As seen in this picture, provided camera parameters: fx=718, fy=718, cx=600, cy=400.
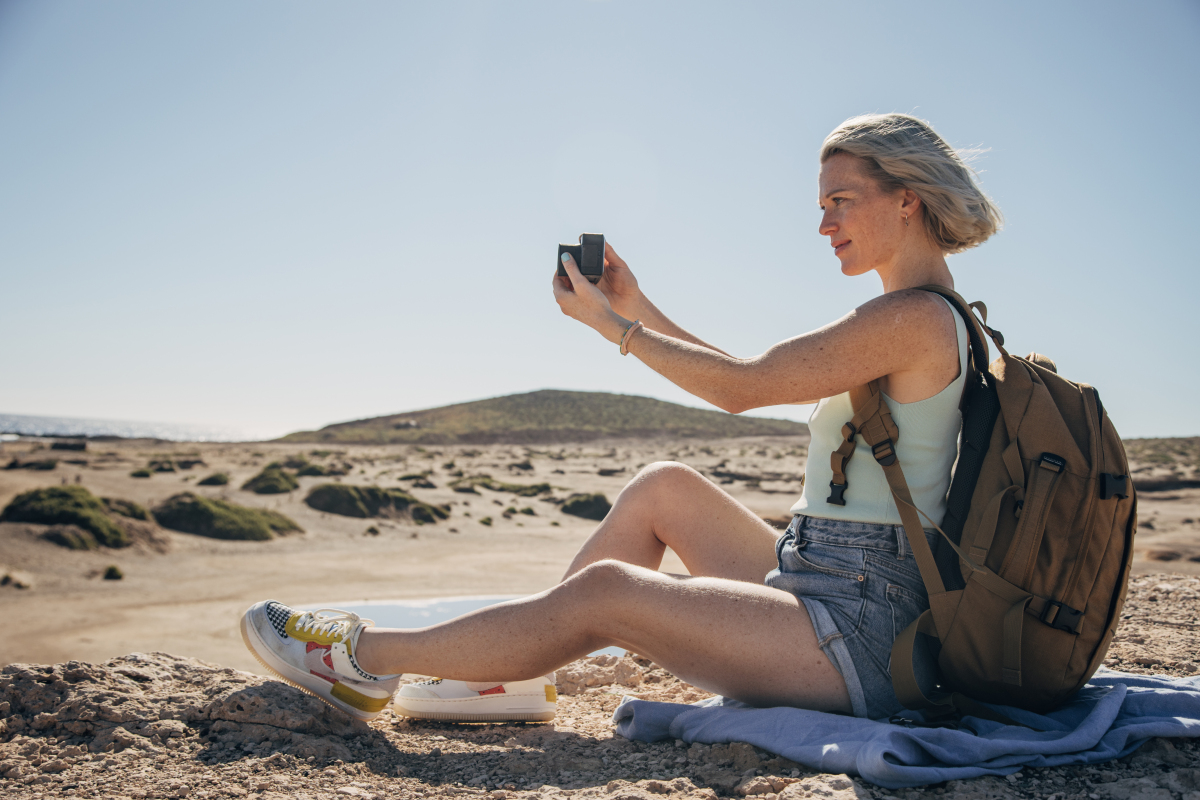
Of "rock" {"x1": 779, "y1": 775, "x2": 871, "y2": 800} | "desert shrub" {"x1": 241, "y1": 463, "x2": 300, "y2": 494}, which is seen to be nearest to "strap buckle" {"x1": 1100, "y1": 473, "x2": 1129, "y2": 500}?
"rock" {"x1": 779, "y1": 775, "x2": 871, "y2": 800}

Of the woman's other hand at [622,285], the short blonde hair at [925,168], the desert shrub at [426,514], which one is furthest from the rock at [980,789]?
the desert shrub at [426,514]

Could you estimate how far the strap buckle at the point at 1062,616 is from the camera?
162 cm

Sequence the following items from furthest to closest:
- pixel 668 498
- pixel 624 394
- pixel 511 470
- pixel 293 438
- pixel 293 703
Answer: pixel 624 394
pixel 293 438
pixel 511 470
pixel 668 498
pixel 293 703

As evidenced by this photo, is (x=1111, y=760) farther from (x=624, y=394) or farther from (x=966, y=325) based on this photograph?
(x=624, y=394)

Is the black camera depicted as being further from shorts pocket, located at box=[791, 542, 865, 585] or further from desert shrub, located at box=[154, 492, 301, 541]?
desert shrub, located at box=[154, 492, 301, 541]

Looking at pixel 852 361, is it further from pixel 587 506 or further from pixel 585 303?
pixel 587 506

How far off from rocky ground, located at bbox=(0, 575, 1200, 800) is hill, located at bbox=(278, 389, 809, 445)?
3587 centimetres

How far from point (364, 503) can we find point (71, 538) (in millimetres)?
4959

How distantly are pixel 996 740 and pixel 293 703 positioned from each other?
1.86 metres

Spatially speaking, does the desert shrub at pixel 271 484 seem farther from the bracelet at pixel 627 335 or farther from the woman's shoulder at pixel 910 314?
the woman's shoulder at pixel 910 314

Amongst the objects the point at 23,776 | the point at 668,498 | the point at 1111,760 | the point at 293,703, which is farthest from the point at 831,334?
the point at 23,776

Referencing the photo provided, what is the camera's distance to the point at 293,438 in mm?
44031

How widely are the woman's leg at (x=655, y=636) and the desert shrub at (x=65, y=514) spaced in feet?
28.8

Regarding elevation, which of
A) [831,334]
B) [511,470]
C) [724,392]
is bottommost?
[511,470]
